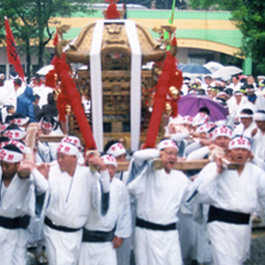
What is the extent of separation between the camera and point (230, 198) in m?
6.12

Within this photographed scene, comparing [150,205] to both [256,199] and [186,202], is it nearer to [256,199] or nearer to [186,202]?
[186,202]

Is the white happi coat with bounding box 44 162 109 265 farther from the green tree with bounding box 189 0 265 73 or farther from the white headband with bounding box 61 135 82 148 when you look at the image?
the green tree with bounding box 189 0 265 73

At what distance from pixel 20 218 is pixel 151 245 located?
4.34 ft

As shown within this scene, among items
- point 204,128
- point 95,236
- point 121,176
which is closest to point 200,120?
point 204,128

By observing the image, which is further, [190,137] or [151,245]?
[190,137]

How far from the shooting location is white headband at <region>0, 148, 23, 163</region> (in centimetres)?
570

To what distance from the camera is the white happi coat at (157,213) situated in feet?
20.0

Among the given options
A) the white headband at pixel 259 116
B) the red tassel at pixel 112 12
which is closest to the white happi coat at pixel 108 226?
the red tassel at pixel 112 12

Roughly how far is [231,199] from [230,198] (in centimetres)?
1

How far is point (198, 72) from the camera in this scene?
61.4 ft

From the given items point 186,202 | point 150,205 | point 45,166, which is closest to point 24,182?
point 45,166

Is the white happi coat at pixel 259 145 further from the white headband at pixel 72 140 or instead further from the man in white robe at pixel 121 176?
the white headband at pixel 72 140

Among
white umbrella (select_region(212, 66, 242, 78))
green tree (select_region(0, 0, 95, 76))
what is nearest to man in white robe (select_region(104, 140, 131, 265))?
white umbrella (select_region(212, 66, 242, 78))

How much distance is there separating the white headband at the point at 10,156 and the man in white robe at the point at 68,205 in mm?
402
